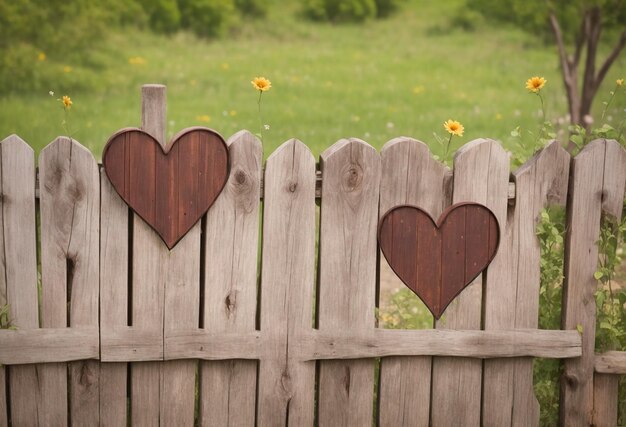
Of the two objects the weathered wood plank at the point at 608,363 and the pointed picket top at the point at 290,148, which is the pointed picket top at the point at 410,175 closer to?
the pointed picket top at the point at 290,148

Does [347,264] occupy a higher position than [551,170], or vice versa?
[551,170]

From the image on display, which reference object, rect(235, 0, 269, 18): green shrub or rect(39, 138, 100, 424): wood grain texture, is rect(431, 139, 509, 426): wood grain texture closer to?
rect(39, 138, 100, 424): wood grain texture

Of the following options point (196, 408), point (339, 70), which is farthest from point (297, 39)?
point (196, 408)

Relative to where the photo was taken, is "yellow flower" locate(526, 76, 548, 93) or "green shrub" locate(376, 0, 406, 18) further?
"green shrub" locate(376, 0, 406, 18)

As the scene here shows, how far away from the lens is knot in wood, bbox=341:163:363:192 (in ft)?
12.2

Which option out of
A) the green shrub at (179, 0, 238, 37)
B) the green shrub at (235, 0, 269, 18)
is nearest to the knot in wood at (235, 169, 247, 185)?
the green shrub at (179, 0, 238, 37)

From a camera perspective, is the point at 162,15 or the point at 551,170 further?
the point at 162,15

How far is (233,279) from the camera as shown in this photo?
12.4ft

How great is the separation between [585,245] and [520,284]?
321 mm

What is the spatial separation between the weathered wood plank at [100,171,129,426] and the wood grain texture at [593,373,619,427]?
1987 millimetres

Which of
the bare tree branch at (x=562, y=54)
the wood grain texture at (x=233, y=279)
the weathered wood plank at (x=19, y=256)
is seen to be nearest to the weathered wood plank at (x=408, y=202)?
the wood grain texture at (x=233, y=279)

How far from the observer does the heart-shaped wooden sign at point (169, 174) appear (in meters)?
3.61

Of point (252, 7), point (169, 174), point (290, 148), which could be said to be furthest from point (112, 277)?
point (252, 7)

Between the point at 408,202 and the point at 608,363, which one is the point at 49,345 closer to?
the point at 408,202
